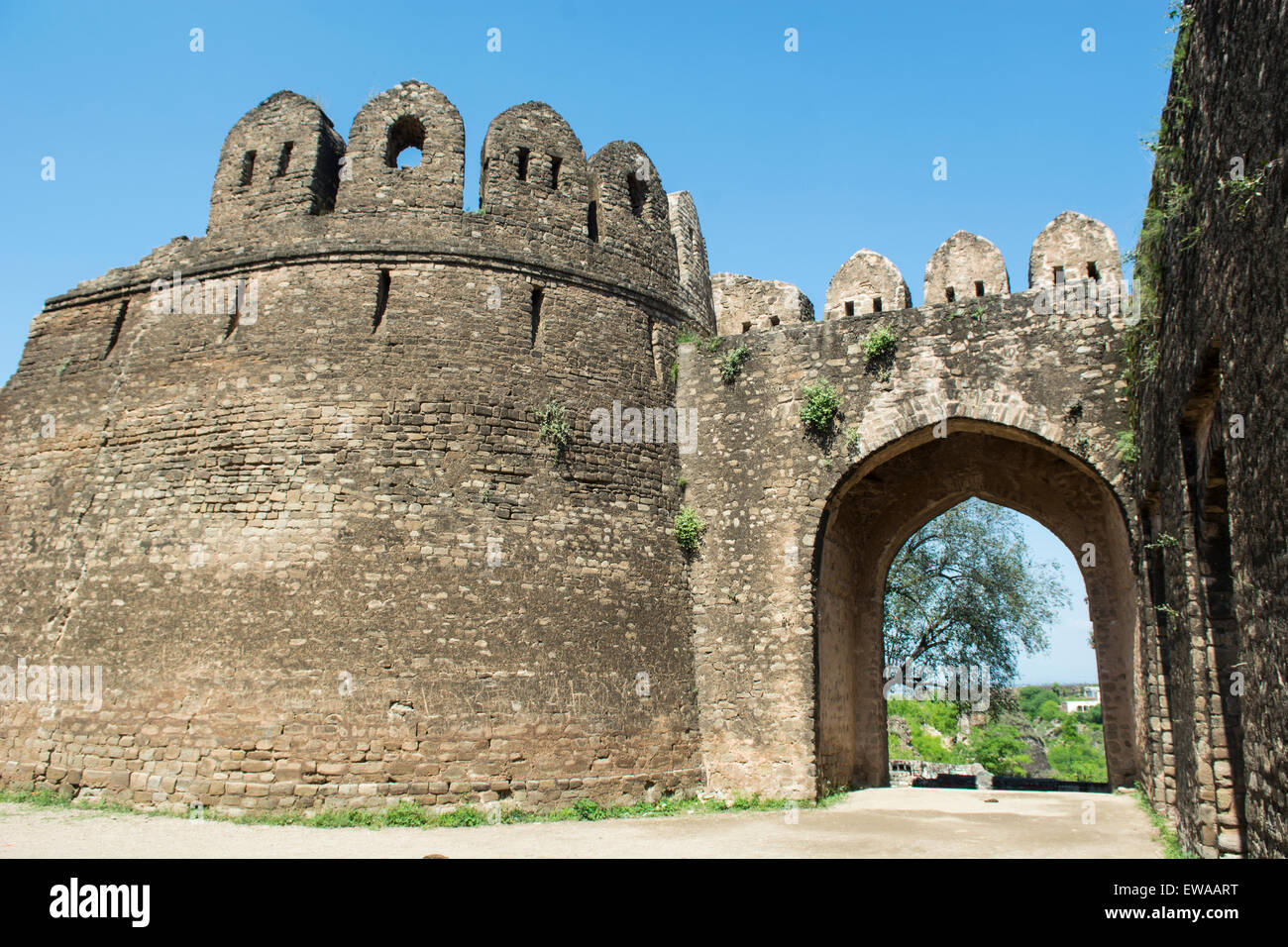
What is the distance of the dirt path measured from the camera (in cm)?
751

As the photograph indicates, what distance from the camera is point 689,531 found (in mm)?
11984

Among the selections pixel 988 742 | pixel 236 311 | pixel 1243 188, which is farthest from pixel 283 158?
pixel 988 742

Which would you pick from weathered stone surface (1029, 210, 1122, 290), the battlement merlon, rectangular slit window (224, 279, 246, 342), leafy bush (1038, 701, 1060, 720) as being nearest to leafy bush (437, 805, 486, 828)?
rectangular slit window (224, 279, 246, 342)

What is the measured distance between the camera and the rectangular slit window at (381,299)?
11047 mm

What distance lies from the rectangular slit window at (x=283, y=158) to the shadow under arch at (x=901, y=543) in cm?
885

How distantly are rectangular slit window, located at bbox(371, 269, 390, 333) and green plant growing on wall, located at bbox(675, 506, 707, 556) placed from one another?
473cm

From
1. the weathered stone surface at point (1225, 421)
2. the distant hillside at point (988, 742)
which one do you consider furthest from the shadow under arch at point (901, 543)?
the distant hillside at point (988, 742)

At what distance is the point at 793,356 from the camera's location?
12344 mm

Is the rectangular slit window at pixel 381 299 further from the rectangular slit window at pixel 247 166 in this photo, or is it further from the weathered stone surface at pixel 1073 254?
the weathered stone surface at pixel 1073 254

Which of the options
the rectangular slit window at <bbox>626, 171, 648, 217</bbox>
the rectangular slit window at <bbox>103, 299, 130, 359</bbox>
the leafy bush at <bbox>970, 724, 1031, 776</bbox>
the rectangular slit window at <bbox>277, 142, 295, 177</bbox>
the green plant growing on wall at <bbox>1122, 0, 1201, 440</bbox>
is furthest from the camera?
the leafy bush at <bbox>970, 724, 1031, 776</bbox>

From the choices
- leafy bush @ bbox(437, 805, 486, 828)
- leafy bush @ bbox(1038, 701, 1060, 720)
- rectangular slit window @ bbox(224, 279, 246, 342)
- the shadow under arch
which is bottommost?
leafy bush @ bbox(1038, 701, 1060, 720)

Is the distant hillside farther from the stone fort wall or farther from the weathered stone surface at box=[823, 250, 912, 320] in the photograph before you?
the stone fort wall

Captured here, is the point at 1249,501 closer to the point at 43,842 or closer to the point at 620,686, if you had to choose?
the point at 620,686

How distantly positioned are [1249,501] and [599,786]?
7.50m
